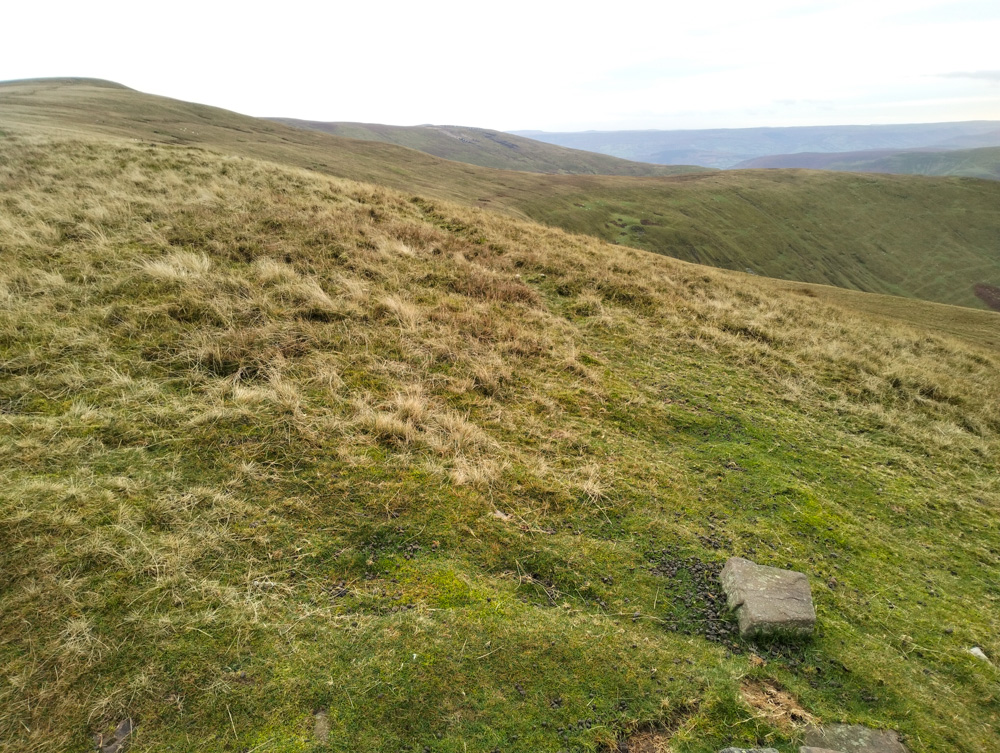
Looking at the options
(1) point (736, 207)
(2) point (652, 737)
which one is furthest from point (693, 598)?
(1) point (736, 207)

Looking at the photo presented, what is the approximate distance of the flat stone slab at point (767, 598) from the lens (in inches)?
198

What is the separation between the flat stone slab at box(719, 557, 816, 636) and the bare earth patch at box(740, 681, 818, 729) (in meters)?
0.60

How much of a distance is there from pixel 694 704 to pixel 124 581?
531 cm

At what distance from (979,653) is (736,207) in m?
143

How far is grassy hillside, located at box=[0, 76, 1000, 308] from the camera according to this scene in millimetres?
80438

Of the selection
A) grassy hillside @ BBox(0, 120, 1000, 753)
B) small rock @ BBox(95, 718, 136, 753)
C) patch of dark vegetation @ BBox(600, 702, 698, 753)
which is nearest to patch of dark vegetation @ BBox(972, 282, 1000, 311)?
grassy hillside @ BBox(0, 120, 1000, 753)

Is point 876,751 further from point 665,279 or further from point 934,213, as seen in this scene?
point 934,213

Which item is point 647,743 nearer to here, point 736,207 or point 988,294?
point 736,207

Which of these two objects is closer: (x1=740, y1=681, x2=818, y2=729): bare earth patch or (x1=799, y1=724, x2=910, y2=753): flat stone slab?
(x1=799, y1=724, x2=910, y2=753): flat stone slab

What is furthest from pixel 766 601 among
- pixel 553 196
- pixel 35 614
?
pixel 553 196

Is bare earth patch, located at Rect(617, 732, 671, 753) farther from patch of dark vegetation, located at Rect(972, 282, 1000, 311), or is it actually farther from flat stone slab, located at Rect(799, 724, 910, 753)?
patch of dark vegetation, located at Rect(972, 282, 1000, 311)

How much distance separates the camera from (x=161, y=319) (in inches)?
323

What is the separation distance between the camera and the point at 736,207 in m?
126

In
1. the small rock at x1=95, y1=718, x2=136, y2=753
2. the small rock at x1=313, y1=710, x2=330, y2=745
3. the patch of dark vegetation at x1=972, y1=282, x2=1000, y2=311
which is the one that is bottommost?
the patch of dark vegetation at x1=972, y1=282, x2=1000, y2=311
